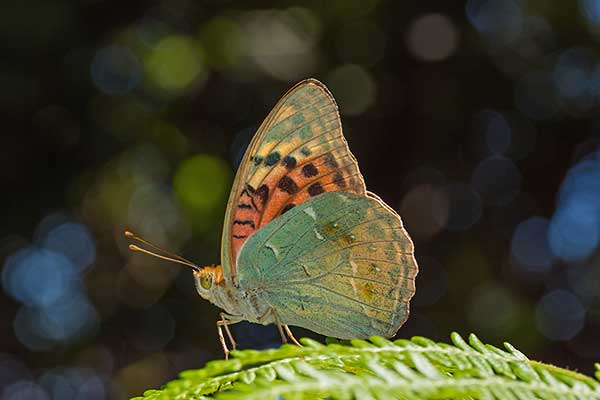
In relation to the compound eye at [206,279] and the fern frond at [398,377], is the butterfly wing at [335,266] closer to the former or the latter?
the compound eye at [206,279]

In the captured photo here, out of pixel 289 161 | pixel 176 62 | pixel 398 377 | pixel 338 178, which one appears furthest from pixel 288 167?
pixel 176 62

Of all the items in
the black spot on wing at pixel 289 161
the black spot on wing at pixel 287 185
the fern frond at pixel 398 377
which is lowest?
the fern frond at pixel 398 377

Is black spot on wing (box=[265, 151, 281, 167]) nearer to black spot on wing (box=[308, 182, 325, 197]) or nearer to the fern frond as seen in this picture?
black spot on wing (box=[308, 182, 325, 197])

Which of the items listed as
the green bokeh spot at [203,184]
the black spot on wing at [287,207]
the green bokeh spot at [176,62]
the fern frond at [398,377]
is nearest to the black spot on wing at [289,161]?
the black spot on wing at [287,207]

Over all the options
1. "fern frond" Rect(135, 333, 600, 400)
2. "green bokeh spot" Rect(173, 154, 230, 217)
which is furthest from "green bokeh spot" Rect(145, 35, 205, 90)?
"fern frond" Rect(135, 333, 600, 400)

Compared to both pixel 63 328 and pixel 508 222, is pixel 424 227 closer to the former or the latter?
pixel 508 222

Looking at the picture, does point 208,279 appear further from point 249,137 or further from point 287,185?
point 249,137
